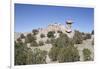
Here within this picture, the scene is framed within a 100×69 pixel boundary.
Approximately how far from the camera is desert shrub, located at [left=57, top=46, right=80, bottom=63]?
230 cm

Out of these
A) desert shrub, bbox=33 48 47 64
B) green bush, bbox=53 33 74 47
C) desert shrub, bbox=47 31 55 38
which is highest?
desert shrub, bbox=47 31 55 38

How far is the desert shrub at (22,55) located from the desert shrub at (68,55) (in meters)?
0.34

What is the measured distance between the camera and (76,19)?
92.8 inches

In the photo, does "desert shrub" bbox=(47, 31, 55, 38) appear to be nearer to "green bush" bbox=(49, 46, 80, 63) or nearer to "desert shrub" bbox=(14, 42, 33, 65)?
"green bush" bbox=(49, 46, 80, 63)

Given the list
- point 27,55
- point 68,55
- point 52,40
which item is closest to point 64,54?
point 68,55

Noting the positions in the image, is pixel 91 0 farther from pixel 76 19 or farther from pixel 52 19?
pixel 52 19

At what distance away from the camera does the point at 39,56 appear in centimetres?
223

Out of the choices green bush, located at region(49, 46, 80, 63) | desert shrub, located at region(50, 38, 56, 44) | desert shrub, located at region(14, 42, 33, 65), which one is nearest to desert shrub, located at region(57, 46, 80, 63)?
green bush, located at region(49, 46, 80, 63)

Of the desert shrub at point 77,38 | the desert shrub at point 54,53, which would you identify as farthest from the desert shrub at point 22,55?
the desert shrub at point 77,38

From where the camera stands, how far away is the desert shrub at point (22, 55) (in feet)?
7.01

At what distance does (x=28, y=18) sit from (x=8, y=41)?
1.09 ft

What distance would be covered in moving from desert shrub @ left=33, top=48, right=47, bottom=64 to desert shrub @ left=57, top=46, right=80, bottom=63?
176mm

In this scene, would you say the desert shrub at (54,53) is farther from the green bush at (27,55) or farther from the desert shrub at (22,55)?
the desert shrub at (22,55)
